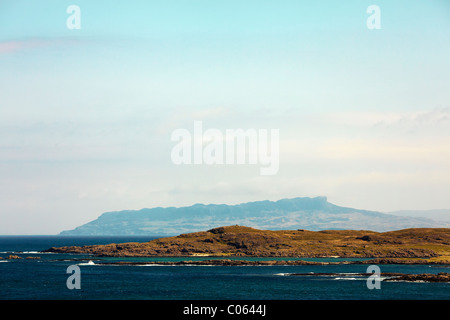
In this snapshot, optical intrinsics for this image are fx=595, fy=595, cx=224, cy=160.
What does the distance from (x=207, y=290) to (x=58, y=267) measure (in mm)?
75085

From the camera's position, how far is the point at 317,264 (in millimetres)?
191500

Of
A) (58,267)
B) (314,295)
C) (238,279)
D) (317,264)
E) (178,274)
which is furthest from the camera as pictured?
(317,264)

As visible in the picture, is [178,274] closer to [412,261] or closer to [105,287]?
[105,287]

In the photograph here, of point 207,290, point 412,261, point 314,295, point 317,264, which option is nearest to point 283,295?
point 314,295

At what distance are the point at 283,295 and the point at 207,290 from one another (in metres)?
16.9

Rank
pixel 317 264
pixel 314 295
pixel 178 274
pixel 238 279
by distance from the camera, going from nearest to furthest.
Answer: pixel 314 295 < pixel 238 279 < pixel 178 274 < pixel 317 264
